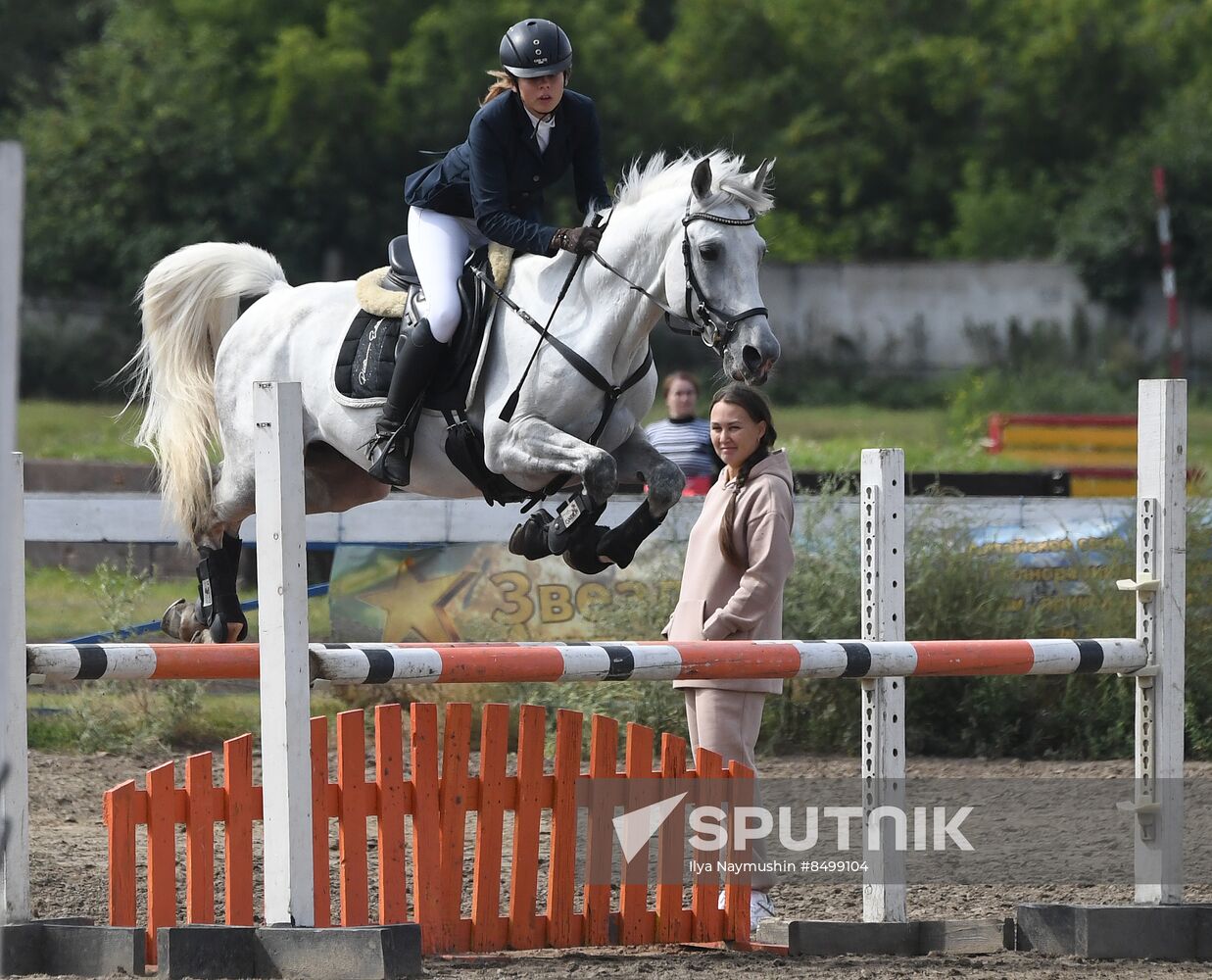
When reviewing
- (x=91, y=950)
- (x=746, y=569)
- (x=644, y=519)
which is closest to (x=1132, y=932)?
(x=746, y=569)

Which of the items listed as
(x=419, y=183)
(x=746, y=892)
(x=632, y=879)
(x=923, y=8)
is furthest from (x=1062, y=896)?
(x=923, y=8)

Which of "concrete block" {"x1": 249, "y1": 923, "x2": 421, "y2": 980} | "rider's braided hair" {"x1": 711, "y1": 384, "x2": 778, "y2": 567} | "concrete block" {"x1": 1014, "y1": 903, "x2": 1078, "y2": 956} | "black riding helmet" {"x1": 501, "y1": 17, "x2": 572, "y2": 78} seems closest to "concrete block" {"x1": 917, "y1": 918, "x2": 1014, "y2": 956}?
"concrete block" {"x1": 1014, "y1": 903, "x2": 1078, "y2": 956}

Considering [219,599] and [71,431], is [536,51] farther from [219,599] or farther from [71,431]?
[71,431]

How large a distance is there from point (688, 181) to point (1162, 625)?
5.79 feet

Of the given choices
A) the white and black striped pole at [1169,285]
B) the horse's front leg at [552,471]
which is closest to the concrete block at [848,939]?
the horse's front leg at [552,471]

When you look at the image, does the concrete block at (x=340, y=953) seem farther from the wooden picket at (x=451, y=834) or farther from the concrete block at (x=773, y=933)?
the concrete block at (x=773, y=933)

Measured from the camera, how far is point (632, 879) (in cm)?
427

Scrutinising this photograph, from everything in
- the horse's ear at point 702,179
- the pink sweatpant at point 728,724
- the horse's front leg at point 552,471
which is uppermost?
the horse's ear at point 702,179

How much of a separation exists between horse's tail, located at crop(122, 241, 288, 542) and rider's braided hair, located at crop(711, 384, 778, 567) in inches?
72.5

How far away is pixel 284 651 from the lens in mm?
3604

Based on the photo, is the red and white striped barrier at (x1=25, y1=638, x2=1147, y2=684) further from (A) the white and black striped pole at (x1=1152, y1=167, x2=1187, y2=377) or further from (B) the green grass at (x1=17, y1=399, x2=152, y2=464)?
(A) the white and black striped pole at (x1=1152, y1=167, x2=1187, y2=377)

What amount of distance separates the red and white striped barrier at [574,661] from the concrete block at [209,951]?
0.56 meters

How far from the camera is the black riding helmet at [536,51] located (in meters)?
4.91

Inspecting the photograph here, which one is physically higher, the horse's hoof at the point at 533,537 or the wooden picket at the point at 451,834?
the horse's hoof at the point at 533,537
